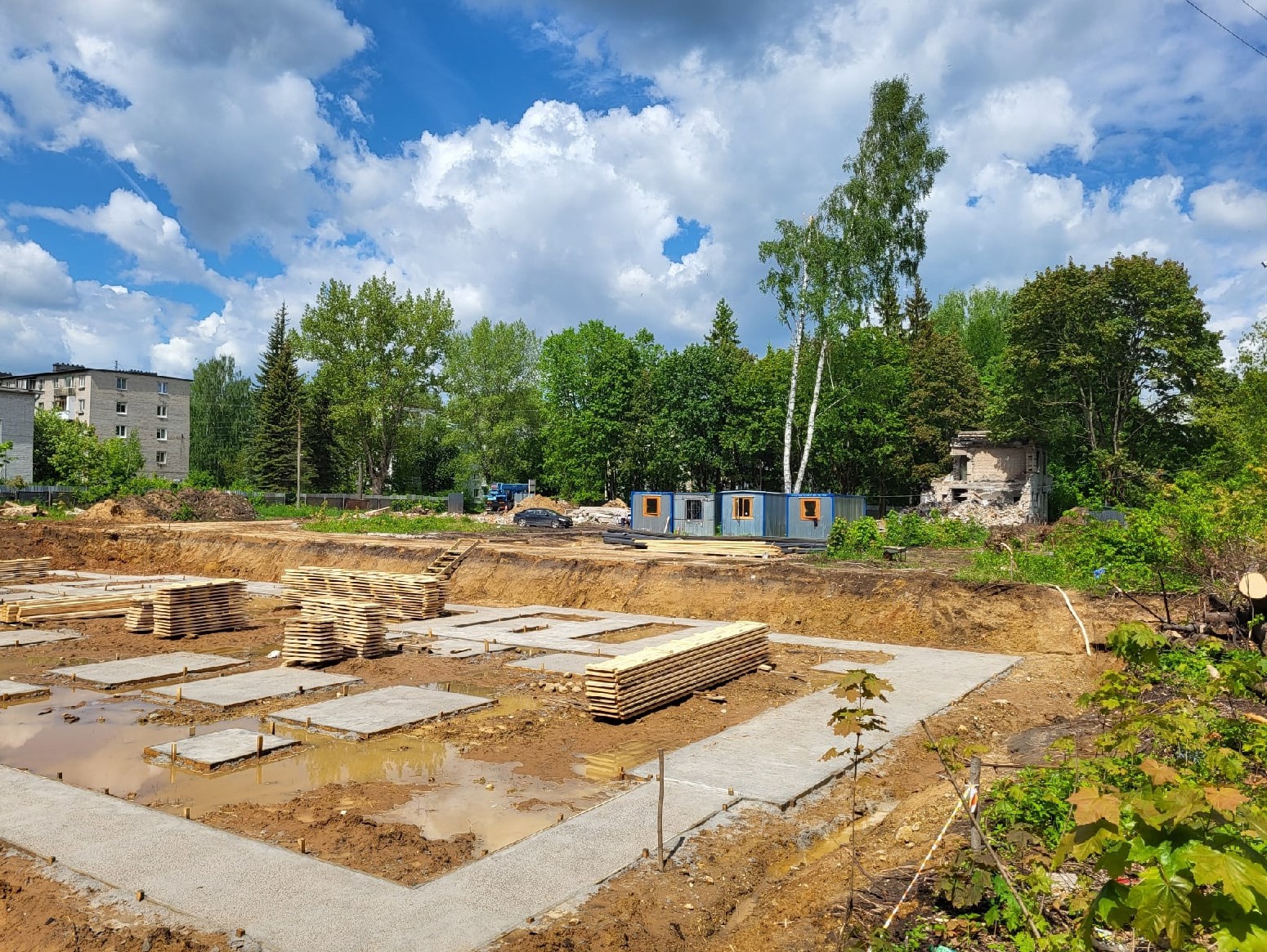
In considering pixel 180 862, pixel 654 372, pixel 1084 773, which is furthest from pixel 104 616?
pixel 654 372

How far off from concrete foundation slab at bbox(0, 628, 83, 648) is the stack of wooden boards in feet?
3.60

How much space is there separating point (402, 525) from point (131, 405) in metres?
44.4

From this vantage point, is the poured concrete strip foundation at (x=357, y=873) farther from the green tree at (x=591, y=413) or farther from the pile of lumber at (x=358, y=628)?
the green tree at (x=591, y=413)

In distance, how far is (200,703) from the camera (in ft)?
39.2

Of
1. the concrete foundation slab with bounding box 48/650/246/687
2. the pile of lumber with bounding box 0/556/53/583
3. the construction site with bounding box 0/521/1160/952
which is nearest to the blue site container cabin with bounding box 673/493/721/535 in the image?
the construction site with bounding box 0/521/1160/952

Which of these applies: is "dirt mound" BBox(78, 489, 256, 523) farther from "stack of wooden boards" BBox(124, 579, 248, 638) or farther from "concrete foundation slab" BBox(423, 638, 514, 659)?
"concrete foundation slab" BBox(423, 638, 514, 659)

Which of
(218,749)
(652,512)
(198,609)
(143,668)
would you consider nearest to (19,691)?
(143,668)

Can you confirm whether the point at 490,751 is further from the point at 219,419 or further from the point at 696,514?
the point at 219,419

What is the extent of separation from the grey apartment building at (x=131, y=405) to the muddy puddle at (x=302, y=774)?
68053 millimetres

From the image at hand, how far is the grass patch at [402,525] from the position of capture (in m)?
39.2

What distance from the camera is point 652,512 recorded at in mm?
36688

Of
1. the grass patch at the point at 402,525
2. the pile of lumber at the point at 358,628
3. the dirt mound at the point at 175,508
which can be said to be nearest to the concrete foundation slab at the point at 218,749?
the pile of lumber at the point at 358,628

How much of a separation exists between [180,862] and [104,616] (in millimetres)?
15641

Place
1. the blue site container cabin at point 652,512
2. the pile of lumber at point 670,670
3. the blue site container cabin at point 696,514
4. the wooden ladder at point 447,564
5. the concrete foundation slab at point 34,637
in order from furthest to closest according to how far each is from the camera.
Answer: the blue site container cabin at point 652,512, the blue site container cabin at point 696,514, the wooden ladder at point 447,564, the concrete foundation slab at point 34,637, the pile of lumber at point 670,670
